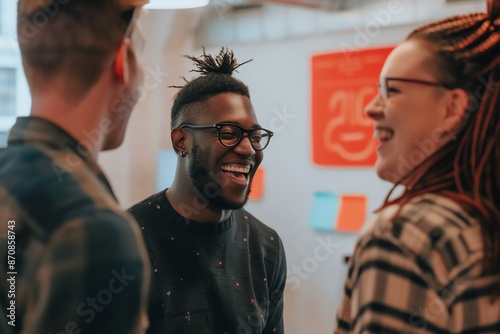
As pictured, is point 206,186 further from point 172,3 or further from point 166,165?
point 166,165

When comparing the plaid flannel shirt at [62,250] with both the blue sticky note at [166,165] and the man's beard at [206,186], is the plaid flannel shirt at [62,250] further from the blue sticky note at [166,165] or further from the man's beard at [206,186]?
the blue sticky note at [166,165]

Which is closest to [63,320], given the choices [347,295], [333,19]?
[347,295]

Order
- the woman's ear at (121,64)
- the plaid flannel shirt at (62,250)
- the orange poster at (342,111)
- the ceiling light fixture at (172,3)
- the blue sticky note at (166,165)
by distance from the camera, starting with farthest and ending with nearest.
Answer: the blue sticky note at (166,165)
the orange poster at (342,111)
the ceiling light fixture at (172,3)
the woman's ear at (121,64)
the plaid flannel shirt at (62,250)

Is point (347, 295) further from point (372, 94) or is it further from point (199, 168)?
point (372, 94)

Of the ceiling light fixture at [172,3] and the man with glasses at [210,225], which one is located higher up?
the ceiling light fixture at [172,3]

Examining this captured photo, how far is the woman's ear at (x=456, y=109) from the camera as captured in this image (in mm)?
978

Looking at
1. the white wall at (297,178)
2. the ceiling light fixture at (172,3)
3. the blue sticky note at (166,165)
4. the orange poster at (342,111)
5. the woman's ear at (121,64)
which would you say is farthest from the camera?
the blue sticky note at (166,165)

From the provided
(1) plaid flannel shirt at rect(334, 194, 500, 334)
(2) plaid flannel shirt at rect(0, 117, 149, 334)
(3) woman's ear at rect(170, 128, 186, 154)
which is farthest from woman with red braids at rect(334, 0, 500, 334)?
(3) woman's ear at rect(170, 128, 186, 154)

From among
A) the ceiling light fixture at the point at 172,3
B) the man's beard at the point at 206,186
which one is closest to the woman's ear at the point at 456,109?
the man's beard at the point at 206,186

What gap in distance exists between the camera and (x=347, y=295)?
3.13 feet

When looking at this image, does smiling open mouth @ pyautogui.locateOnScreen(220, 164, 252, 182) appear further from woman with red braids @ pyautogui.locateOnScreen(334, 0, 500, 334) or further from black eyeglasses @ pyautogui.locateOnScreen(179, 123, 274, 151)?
woman with red braids @ pyautogui.locateOnScreen(334, 0, 500, 334)

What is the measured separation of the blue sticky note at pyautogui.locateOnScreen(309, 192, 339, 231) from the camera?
2361mm

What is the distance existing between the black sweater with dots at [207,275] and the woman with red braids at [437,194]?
0.44 m

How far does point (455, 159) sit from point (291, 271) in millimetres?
1905
